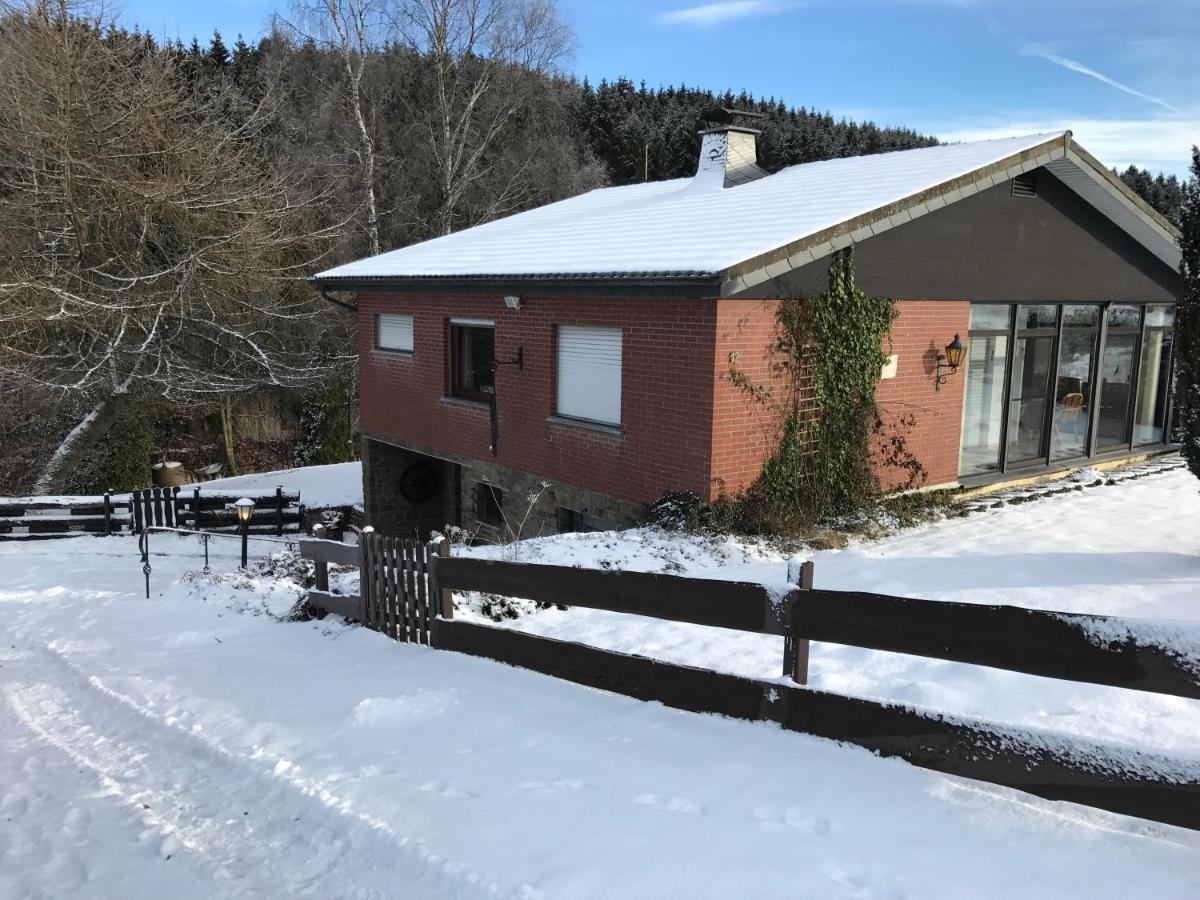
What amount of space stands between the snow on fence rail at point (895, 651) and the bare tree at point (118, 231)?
16.5m

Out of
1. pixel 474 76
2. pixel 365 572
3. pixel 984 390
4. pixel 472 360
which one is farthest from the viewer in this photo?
pixel 474 76

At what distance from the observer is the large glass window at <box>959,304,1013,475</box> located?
1226cm

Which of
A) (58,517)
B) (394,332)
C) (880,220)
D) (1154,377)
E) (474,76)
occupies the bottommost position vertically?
(58,517)

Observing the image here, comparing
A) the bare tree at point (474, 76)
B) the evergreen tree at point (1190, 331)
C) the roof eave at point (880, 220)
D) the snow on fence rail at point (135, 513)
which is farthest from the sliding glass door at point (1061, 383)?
the bare tree at point (474, 76)

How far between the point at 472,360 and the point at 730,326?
5429mm

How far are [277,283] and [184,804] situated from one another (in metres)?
20.1

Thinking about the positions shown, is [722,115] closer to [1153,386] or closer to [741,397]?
[741,397]

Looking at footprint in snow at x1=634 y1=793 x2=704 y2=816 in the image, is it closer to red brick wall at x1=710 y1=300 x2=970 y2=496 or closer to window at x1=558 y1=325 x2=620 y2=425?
red brick wall at x1=710 y1=300 x2=970 y2=496

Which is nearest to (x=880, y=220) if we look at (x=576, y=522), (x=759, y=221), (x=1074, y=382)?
(x=759, y=221)

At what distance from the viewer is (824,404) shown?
10367mm

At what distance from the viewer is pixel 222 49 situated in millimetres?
37469

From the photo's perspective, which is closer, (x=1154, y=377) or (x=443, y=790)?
(x=443, y=790)

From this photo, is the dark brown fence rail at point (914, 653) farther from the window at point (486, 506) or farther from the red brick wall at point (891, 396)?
the window at point (486, 506)

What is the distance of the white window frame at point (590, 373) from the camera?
34.6ft
